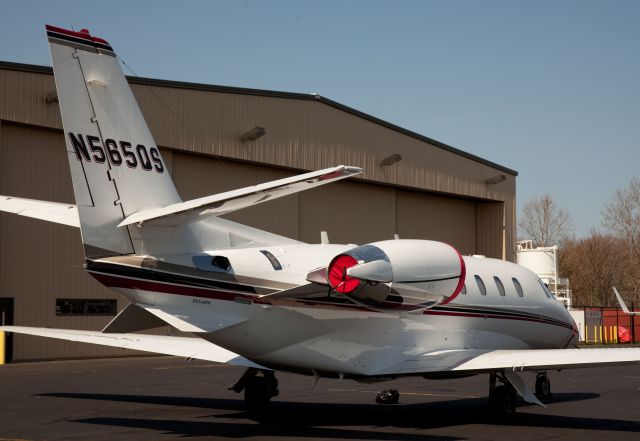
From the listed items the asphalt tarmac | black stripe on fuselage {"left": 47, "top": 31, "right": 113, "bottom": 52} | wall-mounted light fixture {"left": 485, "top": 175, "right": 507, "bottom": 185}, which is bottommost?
the asphalt tarmac

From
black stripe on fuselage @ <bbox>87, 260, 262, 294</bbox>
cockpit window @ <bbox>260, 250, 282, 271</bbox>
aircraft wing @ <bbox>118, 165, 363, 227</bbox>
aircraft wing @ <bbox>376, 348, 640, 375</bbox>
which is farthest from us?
cockpit window @ <bbox>260, 250, 282, 271</bbox>

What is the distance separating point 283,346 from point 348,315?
A: 119cm

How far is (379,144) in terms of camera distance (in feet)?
139

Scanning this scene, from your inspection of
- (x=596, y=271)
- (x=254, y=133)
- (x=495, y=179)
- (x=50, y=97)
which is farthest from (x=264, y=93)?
(x=596, y=271)

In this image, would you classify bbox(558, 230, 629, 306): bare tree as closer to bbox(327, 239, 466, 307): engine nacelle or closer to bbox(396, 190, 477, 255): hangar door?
bbox(396, 190, 477, 255): hangar door

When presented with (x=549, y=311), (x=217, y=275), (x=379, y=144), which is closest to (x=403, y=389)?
(x=549, y=311)

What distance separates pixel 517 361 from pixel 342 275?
3.29 metres

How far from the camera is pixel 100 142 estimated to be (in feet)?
40.5

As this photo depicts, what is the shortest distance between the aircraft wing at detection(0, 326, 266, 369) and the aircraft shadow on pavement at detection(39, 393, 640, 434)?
1.02 meters

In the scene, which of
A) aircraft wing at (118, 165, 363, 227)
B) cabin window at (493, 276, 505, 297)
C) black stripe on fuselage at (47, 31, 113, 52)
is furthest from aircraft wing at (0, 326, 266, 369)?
cabin window at (493, 276, 505, 297)

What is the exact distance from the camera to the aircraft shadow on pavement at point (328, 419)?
13508mm

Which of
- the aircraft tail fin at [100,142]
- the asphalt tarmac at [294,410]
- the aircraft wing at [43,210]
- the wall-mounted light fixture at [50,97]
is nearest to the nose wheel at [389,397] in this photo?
the asphalt tarmac at [294,410]

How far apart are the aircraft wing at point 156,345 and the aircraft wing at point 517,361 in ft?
8.79

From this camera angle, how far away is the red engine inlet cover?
506 inches
